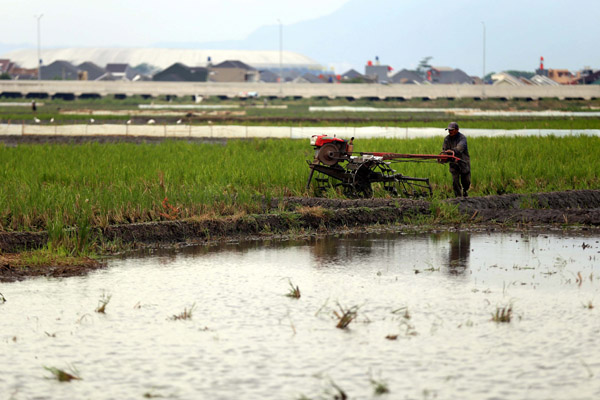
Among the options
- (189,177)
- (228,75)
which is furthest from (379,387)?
(228,75)

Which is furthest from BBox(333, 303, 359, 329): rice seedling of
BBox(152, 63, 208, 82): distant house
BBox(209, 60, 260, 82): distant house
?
BBox(209, 60, 260, 82): distant house

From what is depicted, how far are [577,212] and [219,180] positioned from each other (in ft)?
19.5

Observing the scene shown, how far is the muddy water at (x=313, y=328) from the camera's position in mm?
5914

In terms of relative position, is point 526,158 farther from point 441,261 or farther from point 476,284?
point 476,284

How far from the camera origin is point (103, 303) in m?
8.18

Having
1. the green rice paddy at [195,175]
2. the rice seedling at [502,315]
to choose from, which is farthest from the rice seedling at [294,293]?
the green rice paddy at [195,175]

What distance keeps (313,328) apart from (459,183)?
765 centimetres

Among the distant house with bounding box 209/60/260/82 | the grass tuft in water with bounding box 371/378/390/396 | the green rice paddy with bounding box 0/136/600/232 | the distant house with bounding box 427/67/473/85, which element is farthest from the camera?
the distant house with bounding box 427/67/473/85

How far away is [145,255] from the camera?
10828 millimetres

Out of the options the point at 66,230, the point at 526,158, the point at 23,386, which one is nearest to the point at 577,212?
the point at 526,158

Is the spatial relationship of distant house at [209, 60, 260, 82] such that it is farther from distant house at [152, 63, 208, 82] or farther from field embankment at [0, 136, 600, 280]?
field embankment at [0, 136, 600, 280]

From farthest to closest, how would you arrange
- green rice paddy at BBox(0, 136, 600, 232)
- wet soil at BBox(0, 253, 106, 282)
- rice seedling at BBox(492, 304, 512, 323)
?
green rice paddy at BBox(0, 136, 600, 232)
wet soil at BBox(0, 253, 106, 282)
rice seedling at BBox(492, 304, 512, 323)

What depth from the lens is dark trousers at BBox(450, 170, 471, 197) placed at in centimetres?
1425

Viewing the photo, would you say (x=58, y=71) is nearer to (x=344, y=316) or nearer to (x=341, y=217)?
(x=341, y=217)
